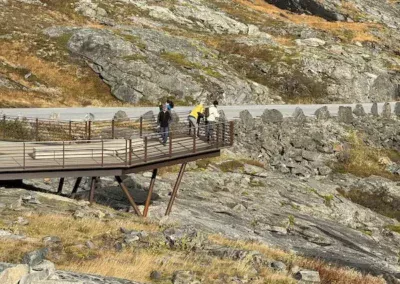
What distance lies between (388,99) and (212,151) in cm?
6124

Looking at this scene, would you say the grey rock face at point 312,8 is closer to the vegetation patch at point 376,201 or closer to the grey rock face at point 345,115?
the grey rock face at point 345,115

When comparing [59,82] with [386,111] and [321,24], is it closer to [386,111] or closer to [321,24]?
[386,111]

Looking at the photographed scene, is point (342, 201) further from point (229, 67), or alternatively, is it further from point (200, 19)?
point (200, 19)

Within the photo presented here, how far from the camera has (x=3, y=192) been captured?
72.4ft

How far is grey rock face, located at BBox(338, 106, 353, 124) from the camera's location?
189 ft

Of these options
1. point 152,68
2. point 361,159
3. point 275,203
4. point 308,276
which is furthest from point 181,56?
point 308,276

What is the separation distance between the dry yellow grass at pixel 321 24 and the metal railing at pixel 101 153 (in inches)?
3350

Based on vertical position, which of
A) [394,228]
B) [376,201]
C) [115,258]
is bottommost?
[394,228]

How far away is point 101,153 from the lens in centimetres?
2303

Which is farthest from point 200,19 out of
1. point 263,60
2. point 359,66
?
point 359,66

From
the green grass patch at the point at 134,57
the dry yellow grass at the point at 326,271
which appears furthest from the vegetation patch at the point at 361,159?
the dry yellow grass at the point at 326,271

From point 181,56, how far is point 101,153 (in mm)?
48129

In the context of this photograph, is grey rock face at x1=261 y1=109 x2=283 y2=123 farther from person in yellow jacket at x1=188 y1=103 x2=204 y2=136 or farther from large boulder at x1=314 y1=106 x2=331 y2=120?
person in yellow jacket at x1=188 y1=103 x2=204 y2=136

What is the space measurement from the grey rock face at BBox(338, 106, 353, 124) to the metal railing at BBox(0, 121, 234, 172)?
3372 cm
